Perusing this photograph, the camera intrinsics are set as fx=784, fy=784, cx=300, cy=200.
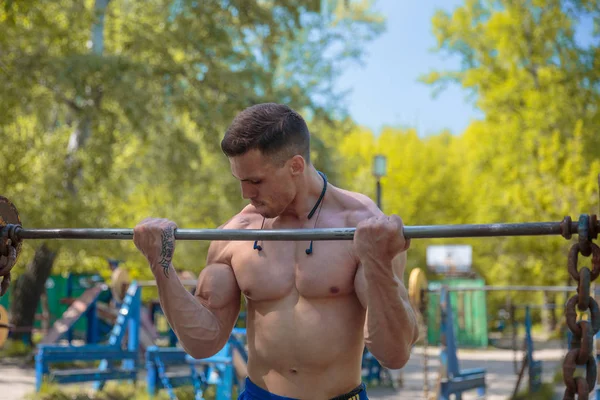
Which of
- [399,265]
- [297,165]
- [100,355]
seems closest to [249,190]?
[297,165]

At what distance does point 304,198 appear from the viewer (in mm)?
2672

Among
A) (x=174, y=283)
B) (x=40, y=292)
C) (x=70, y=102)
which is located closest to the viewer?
(x=174, y=283)

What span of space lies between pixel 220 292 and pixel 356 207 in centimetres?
55

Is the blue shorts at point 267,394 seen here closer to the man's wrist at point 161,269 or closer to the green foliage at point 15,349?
the man's wrist at point 161,269

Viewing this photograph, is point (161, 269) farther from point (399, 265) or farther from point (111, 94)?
point (111, 94)

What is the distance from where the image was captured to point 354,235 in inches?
83.5

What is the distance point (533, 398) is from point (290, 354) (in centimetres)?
694

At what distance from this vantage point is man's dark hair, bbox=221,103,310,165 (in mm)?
2473

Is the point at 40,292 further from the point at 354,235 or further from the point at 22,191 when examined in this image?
the point at 354,235

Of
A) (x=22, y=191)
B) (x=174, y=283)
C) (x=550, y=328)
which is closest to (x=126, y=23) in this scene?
(x=22, y=191)

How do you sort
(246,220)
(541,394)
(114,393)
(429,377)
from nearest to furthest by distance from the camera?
(246,220) → (114,393) → (541,394) → (429,377)

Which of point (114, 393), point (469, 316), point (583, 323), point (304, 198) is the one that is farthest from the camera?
point (469, 316)

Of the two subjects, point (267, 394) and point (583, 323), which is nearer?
point (583, 323)

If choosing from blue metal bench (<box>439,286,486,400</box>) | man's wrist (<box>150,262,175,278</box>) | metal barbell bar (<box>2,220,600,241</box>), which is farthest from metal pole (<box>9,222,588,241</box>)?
blue metal bench (<box>439,286,486,400</box>)
